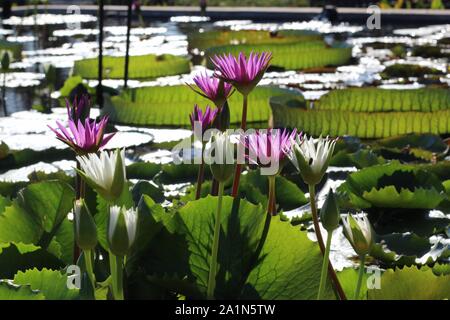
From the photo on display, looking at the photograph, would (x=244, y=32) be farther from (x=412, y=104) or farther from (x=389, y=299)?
(x=389, y=299)

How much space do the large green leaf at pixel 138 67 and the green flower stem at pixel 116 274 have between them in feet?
12.0

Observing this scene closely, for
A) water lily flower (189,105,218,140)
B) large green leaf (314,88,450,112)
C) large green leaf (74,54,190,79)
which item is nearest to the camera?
→ water lily flower (189,105,218,140)

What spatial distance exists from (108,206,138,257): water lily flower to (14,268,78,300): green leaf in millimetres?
120

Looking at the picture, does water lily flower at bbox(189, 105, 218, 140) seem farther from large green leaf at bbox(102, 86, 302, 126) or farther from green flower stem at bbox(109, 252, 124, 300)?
large green leaf at bbox(102, 86, 302, 126)

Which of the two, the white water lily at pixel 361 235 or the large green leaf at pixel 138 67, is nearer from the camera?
the white water lily at pixel 361 235

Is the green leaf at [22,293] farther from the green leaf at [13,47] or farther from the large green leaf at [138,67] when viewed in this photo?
the green leaf at [13,47]

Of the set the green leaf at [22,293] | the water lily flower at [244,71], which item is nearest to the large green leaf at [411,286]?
the water lily flower at [244,71]

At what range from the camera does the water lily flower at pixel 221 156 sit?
0.91 meters

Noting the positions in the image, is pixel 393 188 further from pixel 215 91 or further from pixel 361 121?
pixel 361 121

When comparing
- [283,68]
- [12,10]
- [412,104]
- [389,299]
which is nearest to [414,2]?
[12,10]

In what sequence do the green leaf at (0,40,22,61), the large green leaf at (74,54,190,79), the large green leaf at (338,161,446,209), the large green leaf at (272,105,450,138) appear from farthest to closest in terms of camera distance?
1. the green leaf at (0,40,22,61)
2. the large green leaf at (74,54,190,79)
3. the large green leaf at (272,105,450,138)
4. the large green leaf at (338,161,446,209)

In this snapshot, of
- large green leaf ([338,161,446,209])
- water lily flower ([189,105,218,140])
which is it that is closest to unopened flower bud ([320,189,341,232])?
water lily flower ([189,105,218,140])

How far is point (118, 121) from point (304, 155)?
2.32m

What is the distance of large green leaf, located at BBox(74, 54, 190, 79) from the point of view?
451 cm
